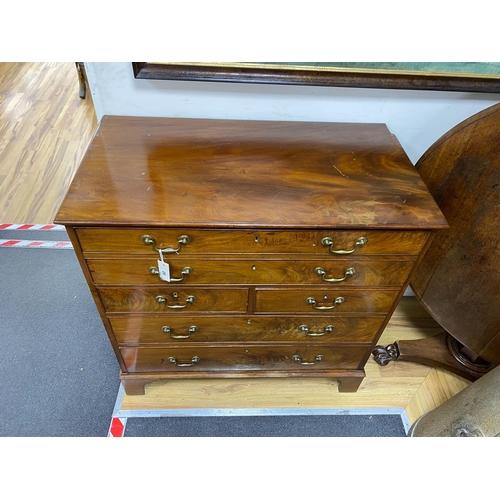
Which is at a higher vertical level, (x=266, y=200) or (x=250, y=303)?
(x=266, y=200)

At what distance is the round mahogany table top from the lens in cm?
116

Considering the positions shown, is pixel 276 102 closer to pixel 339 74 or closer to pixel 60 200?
pixel 339 74

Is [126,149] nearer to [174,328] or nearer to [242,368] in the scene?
[174,328]

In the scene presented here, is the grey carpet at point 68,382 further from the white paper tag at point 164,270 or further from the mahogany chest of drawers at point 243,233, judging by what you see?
the white paper tag at point 164,270

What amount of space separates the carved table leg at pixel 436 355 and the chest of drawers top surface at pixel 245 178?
899 millimetres

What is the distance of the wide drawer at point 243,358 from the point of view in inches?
52.4

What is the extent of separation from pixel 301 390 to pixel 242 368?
13.0 inches

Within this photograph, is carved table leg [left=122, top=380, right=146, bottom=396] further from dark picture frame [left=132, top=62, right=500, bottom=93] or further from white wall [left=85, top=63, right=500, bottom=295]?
dark picture frame [left=132, top=62, right=500, bottom=93]

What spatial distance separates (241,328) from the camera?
1247 mm

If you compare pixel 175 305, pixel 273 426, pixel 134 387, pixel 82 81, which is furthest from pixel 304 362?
pixel 82 81

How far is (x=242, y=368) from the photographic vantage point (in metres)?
1.43

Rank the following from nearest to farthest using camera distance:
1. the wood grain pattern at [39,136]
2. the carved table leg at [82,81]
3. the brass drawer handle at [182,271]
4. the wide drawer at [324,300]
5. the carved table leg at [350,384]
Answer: the brass drawer handle at [182,271]
the wide drawer at [324,300]
the carved table leg at [350,384]
the wood grain pattern at [39,136]
the carved table leg at [82,81]

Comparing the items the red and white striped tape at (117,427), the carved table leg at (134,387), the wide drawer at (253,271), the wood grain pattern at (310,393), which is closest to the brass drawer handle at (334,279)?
the wide drawer at (253,271)
